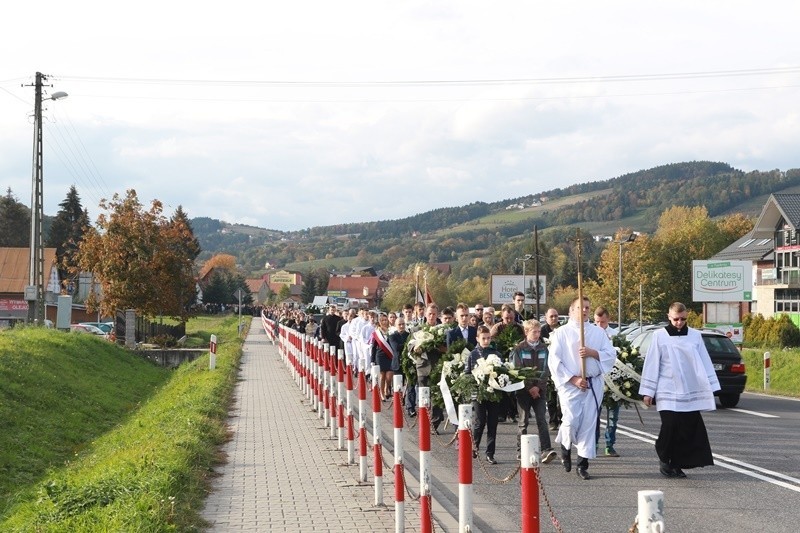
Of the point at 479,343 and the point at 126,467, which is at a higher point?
the point at 479,343

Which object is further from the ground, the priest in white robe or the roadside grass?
the priest in white robe

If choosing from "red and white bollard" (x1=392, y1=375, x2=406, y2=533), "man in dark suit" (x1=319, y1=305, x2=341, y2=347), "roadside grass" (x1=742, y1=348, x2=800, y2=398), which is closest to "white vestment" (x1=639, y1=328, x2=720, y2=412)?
"red and white bollard" (x1=392, y1=375, x2=406, y2=533)

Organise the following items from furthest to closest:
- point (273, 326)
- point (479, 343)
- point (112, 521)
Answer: point (273, 326)
point (479, 343)
point (112, 521)

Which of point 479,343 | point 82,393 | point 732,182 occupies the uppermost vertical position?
point 732,182

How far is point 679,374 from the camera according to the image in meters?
11.6

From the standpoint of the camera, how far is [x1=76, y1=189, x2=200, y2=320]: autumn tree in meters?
50.2

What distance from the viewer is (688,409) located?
37.7 ft

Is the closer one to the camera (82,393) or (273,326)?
(82,393)

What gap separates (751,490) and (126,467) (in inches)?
237

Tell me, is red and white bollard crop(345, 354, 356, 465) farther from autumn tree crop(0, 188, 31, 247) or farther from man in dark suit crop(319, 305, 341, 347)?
autumn tree crop(0, 188, 31, 247)

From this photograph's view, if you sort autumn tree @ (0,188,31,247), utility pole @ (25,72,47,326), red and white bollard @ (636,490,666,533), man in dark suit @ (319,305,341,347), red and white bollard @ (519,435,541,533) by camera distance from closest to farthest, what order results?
red and white bollard @ (636,490,666,533) → red and white bollard @ (519,435,541,533) → man in dark suit @ (319,305,341,347) → utility pole @ (25,72,47,326) → autumn tree @ (0,188,31,247)

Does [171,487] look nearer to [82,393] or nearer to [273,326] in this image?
[82,393]

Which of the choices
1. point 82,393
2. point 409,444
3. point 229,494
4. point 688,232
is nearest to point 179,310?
point 82,393

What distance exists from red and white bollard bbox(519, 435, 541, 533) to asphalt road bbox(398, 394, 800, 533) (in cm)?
270
